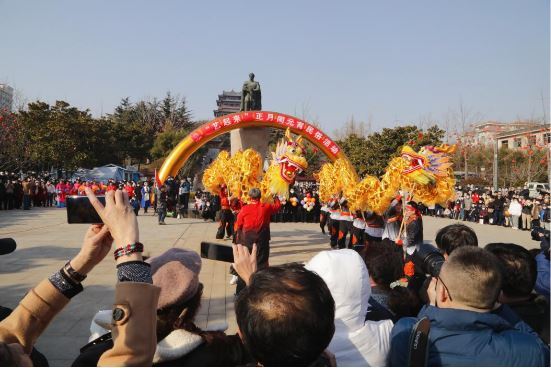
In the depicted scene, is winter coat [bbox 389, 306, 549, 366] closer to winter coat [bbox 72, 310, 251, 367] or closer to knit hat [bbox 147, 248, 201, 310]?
winter coat [bbox 72, 310, 251, 367]

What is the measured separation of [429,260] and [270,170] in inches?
197

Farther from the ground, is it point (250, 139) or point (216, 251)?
point (250, 139)

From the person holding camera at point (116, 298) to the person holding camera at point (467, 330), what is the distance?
3.19ft

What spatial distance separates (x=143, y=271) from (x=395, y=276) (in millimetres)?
1888

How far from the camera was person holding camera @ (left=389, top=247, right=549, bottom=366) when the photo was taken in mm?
1588

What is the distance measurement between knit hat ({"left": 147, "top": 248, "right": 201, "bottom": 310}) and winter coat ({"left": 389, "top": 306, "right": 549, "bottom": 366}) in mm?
936

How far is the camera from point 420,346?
1529 mm

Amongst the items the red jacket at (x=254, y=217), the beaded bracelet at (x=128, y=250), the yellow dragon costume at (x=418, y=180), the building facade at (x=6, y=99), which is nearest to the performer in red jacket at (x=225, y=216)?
the yellow dragon costume at (x=418, y=180)

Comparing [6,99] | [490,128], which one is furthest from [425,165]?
[490,128]

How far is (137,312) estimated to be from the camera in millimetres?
1098

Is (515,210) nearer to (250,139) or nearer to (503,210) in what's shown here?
(503,210)

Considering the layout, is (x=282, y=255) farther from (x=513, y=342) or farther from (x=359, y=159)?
(x=359, y=159)

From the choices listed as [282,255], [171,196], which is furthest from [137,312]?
[171,196]

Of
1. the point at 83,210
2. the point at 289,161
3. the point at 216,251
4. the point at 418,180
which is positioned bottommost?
the point at 216,251
